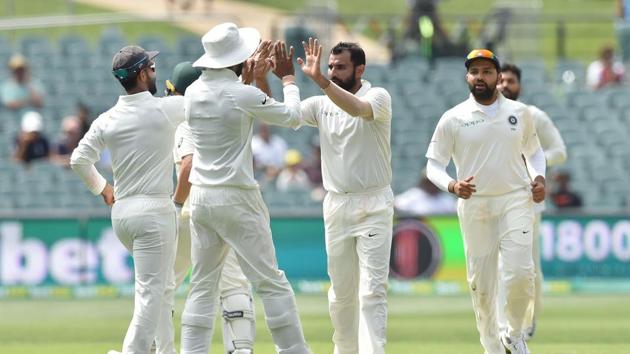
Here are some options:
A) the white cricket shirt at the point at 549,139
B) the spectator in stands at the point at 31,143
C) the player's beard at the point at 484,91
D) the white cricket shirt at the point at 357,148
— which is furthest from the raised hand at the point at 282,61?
the spectator in stands at the point at 31,143

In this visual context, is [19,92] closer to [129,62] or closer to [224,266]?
[224,266]

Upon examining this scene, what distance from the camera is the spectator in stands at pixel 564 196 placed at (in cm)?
2053

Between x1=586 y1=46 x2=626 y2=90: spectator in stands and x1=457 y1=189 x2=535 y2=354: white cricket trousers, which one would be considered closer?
x1=457 y1=189 x2=535 y2=354: white cricket trousers

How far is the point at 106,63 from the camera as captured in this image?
24172mm

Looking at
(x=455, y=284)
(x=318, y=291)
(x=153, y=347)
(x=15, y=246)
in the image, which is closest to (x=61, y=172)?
(x=15, y=246)

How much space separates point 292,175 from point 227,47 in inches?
449

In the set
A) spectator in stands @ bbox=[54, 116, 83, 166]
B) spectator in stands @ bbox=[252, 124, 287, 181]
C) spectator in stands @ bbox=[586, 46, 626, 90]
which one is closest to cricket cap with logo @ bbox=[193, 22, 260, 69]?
spectator in stands @ bbox=[252, 124, 287, 181]

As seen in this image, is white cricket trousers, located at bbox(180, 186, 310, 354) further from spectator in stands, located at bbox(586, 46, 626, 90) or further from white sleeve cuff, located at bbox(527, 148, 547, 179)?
spectator in stands, located at bbox(586, 46, 626, 90)

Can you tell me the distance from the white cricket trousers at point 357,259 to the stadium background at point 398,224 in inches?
78.9

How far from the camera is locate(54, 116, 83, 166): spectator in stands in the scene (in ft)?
71.0

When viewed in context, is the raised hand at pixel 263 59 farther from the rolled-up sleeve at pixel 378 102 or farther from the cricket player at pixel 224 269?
the cricket player at pixel 224 269

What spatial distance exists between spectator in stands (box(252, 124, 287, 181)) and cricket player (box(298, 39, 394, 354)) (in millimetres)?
10555

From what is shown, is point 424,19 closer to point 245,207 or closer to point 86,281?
point 86,281

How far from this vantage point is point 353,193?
1083 cm
